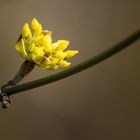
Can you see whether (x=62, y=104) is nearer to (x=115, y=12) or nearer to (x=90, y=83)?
(x=90, y=83)

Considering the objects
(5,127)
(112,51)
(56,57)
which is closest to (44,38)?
(56,57)

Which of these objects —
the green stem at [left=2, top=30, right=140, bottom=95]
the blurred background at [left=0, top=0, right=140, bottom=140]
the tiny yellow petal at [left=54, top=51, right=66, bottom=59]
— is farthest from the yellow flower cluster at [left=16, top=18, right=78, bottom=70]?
the blurred background at [left=0, top=0, right=140, bottom=140]

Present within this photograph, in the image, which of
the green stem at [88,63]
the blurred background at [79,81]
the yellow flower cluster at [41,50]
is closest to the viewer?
the green stem at [88,63]

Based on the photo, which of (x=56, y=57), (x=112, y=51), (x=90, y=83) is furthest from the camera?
(x=90, y=83)

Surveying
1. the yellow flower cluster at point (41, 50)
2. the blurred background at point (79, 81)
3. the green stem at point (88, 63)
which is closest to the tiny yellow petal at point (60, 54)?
the yellow flower cluster at point (41, 50)

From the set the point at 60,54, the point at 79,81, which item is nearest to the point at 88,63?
the point at 60,54

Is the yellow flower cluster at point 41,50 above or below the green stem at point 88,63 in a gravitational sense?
above

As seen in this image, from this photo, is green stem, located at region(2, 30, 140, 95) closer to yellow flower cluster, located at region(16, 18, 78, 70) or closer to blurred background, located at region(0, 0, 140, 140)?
yellow flower cluster, located at region(16, 18, 78, 70)

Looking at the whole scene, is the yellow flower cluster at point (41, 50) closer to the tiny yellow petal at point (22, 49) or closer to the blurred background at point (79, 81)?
the tiny yellow petal at point (22, 49)
